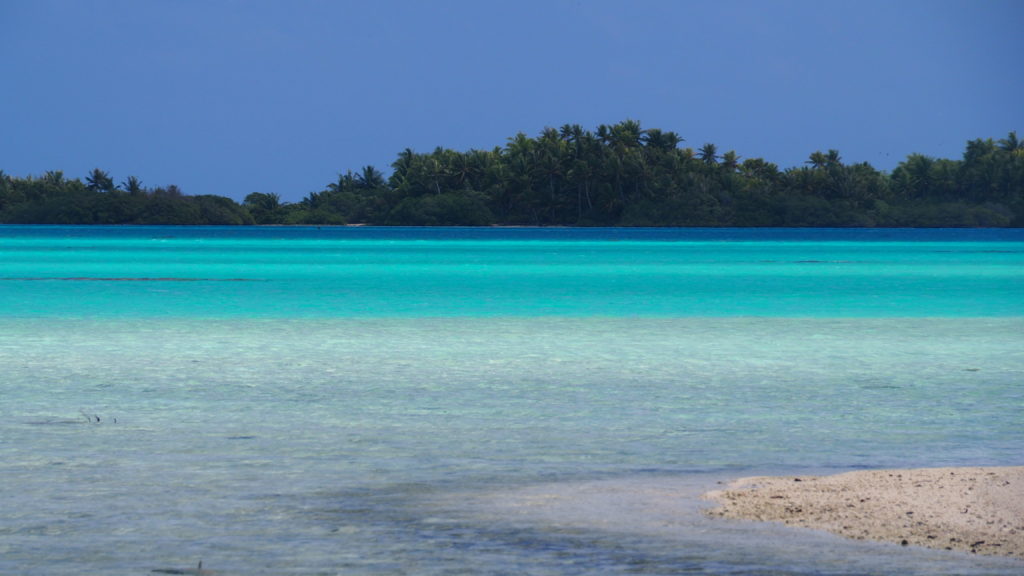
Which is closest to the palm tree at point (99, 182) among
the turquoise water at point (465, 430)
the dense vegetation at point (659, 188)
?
the dense vegetation at point (659, 188)

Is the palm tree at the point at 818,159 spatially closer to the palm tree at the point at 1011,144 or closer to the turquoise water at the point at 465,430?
the palm tree at the point at 1011,144

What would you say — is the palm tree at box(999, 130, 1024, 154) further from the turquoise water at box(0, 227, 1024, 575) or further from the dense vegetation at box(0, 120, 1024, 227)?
the turquoise water at box(0, 227, 1024, 575)

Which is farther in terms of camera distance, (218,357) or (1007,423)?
(218,357)

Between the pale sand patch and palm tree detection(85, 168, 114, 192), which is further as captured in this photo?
palm tree detection(85, 168, 114, 192)

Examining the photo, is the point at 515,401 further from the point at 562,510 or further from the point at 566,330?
the point at 566,330

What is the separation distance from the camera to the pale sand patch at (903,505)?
5.05 metres

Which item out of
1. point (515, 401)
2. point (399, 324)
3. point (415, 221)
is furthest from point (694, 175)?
point (515, 401)

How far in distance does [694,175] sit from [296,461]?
10745 cm

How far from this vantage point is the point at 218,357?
12961 millimetres

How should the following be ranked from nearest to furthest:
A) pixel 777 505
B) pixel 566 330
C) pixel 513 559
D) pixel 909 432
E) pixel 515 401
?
pixel 513 559
pixel 777 505
pixel 909 432
pixel 515 401
pixel 566 330

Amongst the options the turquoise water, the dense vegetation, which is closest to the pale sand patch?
the turquoise water

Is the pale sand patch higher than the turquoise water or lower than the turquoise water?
higher

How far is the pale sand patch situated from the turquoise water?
162 millimetres

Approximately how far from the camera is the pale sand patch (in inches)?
199
